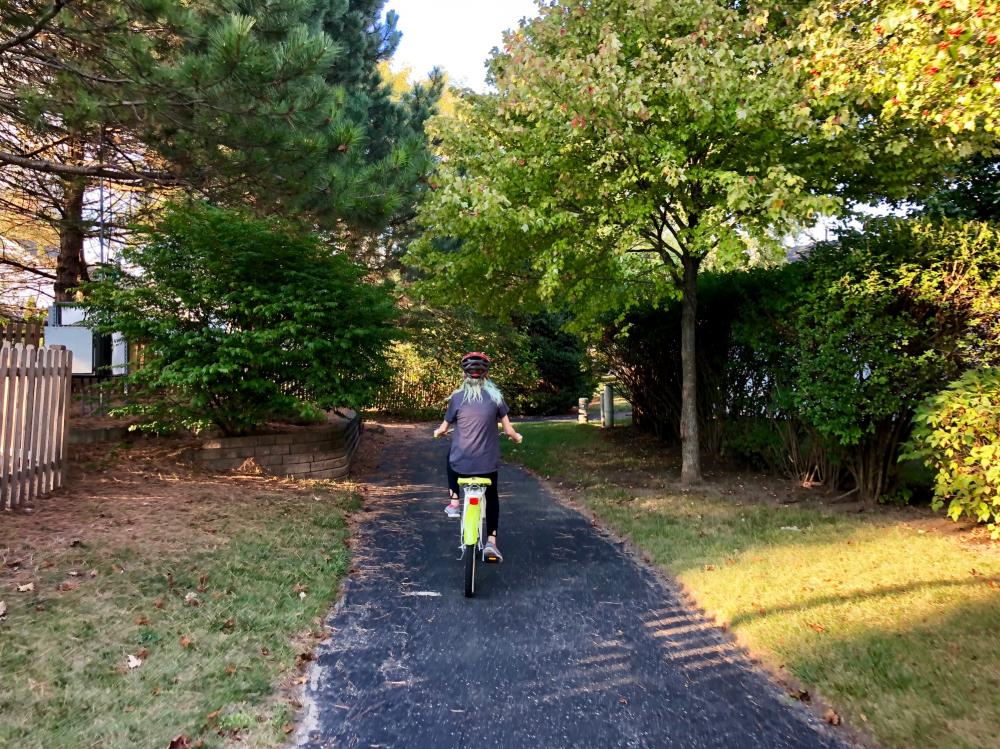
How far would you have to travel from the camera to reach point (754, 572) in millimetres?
5035

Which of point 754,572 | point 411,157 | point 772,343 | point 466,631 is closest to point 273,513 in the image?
point 466,631

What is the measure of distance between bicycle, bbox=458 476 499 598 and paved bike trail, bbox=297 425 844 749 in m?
0.18

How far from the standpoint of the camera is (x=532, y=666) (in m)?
3.63

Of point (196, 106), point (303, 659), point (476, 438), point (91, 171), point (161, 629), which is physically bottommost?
point (303, 659)

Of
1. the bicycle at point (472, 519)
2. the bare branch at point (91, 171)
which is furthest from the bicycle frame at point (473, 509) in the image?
the bare branch at point (91, 171)

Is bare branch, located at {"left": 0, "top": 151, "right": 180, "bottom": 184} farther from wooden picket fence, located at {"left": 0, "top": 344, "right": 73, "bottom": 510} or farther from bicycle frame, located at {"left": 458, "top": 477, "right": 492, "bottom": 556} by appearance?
bicycle frame, located at {"left": 458, "top": 477, "right": 492, "bottom": 556}

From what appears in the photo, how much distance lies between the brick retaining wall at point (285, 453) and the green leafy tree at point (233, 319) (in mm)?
305

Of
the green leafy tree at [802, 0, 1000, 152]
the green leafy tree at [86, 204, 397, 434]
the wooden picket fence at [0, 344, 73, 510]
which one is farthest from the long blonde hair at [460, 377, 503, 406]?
the wooden picket fence at [0, 344, 73, 510]

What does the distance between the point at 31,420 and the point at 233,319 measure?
266cm

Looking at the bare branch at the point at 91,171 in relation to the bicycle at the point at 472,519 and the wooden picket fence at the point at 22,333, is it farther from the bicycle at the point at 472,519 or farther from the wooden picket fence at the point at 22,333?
the bicycle at the point at 472,519

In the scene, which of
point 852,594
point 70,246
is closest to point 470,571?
point 852,594

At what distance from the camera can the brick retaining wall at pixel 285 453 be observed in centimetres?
831

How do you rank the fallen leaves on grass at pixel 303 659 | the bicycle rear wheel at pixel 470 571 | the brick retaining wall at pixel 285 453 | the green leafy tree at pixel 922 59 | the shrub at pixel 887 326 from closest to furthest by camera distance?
the fallen leaves on grass at pixel 303 659 < the green leafy tree at pixel 922 59 < the bicycle rear wheel at pixel 470 571 < the shrub at pixel 887 326 < the brick retaining wall at pixel 285 453

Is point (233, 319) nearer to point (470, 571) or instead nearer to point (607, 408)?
point (470, 571)
